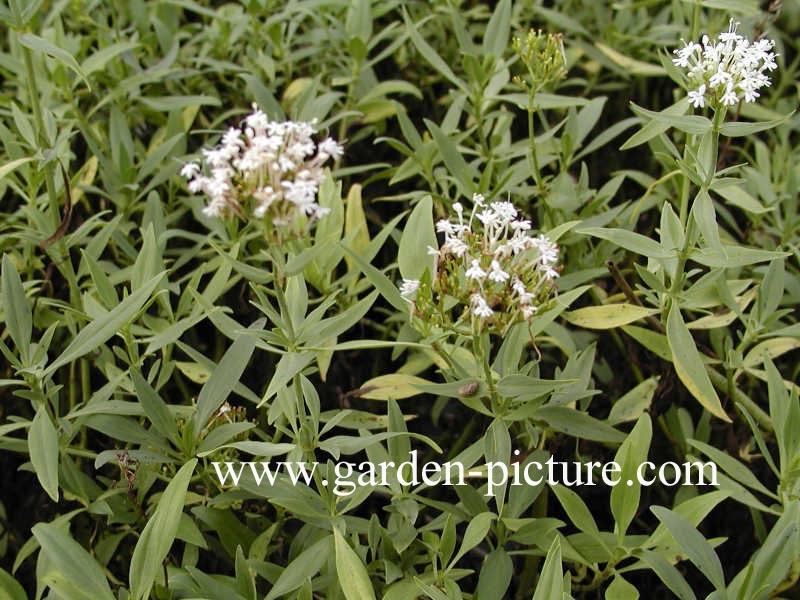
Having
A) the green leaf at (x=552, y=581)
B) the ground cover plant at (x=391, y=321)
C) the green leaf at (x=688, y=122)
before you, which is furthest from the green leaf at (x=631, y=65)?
the green leaf at (x=552, y=581)

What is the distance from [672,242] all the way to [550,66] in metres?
0.36

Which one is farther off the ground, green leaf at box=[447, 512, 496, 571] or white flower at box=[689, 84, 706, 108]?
white flower at box=[689, 84, 706, 108]

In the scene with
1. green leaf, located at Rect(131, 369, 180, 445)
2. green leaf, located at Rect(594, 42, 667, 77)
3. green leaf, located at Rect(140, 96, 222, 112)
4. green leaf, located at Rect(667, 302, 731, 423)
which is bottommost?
green leaf, located at Rect(131, 369, 180, 445)

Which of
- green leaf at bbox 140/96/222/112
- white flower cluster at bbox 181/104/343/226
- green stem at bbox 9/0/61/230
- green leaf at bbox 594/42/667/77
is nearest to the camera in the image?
white flower cluster at bbox 181/104/343/226

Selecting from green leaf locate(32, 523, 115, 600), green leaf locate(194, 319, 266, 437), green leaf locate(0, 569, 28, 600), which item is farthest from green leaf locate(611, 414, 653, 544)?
green leaf locate(0, 569, 28, 600)

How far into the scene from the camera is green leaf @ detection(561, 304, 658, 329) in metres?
1.31

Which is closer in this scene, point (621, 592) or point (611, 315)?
point (621, 592)

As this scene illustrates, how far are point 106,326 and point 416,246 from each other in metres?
0.42

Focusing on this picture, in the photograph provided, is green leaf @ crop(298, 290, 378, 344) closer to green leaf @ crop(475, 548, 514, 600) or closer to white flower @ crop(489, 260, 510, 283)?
white flower @ crop(489, 260, 510, 283)

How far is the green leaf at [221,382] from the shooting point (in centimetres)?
116

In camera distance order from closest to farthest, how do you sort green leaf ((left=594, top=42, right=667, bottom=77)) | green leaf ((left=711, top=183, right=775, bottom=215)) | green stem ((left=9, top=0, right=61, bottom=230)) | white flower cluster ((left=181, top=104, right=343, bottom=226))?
1. white flower cluster ((left=181, top=104, right=343, bottom=226))
2. green stem ((left=9, top=0, right=61, bottom=230))
3. green leaf ((left=711, top=183, right=775, bottom=215))
4. green leaf ((left=594, top=42, right=667, bottom=77))

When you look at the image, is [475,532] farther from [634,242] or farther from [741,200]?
[741,200]

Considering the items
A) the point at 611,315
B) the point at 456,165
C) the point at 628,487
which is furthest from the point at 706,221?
the point at 456,165

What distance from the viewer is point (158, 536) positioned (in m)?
1.05
